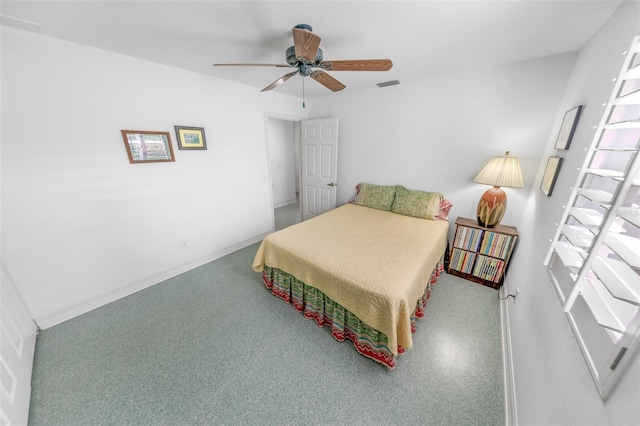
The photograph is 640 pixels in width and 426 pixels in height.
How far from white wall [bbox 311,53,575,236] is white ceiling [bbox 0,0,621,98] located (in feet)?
0.84

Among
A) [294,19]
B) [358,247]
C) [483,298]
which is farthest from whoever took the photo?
[483,298]

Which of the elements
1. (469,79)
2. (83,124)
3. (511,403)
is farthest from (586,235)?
(83,124)

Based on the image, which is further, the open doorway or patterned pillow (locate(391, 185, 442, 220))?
the open doorway

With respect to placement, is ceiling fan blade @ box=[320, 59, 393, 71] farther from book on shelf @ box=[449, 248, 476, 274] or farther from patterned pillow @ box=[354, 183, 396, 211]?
book on shelf @ box=[449, 248, 476, 274]

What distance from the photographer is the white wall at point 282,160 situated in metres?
4.85

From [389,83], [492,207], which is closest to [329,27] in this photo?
[389,83]

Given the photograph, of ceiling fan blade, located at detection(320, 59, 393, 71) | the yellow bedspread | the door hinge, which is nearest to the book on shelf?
the yellow bedspread

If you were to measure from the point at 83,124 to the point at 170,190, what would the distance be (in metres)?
0.85

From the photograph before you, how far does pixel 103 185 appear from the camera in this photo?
196 centimetres

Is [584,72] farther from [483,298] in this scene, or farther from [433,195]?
[483,298]

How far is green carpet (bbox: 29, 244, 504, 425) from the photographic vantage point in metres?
1.26

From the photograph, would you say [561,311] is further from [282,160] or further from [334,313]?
[282,160]

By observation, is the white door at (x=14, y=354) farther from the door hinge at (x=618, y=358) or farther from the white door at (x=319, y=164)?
the white door at (x=319, y=164)

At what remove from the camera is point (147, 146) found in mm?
2146
